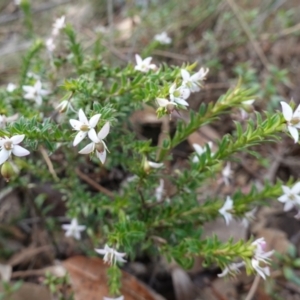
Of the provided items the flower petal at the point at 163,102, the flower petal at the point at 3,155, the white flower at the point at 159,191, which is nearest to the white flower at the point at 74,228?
the white flower at the point at 159,191

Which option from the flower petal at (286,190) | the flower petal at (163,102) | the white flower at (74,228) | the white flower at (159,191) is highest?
the flower petal at (163,102)

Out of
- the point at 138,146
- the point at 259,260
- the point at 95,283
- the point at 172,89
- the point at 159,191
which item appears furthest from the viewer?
the point at 95,283

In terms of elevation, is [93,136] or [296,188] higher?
[93,136]

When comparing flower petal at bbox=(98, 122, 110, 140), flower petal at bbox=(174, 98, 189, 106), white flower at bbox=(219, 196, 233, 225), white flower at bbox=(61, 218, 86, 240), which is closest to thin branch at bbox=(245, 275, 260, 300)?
white flower at bbox=(219, 196, 233, 225)

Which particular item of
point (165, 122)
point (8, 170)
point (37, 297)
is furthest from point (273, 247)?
point (8, 170)

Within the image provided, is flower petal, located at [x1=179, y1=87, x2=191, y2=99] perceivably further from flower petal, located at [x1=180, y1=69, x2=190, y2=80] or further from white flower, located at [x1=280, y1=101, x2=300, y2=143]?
white flower, located at [x1=280, y1=101, x2=300, y2=143]

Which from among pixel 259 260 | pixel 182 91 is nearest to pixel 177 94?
pixel 182 91

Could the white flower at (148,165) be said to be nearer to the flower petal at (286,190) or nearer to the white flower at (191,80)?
the white flower at (191,80)

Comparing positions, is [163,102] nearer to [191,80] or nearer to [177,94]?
[177,94]
